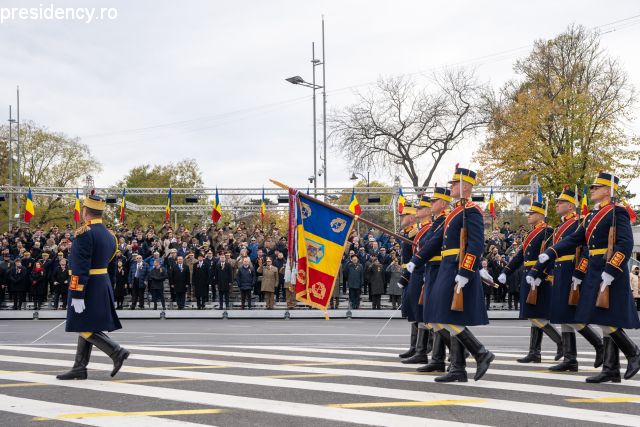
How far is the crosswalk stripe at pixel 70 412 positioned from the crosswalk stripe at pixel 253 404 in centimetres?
72

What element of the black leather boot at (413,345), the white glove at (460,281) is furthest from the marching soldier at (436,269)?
the black leather boot at (413,345)

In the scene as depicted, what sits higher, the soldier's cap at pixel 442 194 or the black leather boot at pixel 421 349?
the soldier's cap at pixel 442 194

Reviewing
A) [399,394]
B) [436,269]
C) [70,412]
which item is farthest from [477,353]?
[70,412]

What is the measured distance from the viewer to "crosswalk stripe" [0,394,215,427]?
19.3 feet

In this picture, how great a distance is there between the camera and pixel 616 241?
826 cm

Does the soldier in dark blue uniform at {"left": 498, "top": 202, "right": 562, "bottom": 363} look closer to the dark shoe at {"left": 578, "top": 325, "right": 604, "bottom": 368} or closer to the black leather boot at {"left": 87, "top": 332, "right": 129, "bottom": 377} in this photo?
the dark shoe at {"left": 578, "top": 325, "right": 604, "bottom": 368}

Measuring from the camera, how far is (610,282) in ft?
26.7

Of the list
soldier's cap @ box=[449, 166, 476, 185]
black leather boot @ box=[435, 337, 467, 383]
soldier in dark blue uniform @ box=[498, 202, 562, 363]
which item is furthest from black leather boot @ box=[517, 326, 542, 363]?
soldier's cap @ box=[449, 166, 476, 185]

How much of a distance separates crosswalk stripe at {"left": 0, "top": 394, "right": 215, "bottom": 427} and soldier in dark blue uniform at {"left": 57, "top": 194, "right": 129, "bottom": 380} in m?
1.15

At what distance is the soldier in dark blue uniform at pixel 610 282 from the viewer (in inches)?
320

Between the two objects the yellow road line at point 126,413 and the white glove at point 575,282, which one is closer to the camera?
the yellow road line at point 126,413

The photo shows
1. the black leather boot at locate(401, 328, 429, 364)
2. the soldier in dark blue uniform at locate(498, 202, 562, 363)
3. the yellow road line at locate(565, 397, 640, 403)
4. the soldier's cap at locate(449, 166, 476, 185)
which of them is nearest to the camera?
the yellow road line at locate(565, 397, 640, 403)

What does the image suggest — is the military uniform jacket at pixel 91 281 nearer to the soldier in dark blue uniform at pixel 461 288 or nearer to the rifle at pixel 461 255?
the soldier in dark blue uniform at pixel 461 288

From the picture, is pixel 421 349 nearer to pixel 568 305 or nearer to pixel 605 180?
pixel 568 305
